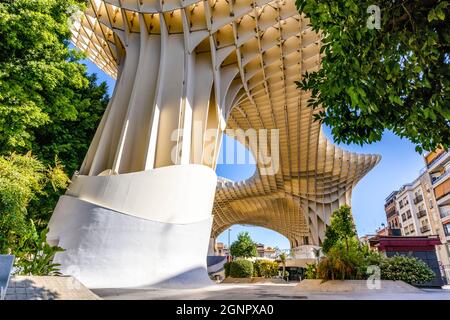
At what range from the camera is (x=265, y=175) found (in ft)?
155

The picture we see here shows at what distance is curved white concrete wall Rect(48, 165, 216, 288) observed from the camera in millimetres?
10242

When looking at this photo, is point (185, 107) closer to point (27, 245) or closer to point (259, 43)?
point (259, 43)

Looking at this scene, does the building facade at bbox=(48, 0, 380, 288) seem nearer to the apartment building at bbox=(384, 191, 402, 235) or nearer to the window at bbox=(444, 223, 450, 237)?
the window at bbox=(444, 223, 450, 237)

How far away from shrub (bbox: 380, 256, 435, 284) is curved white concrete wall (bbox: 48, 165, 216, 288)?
7596 millimetres

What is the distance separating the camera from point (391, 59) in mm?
4430

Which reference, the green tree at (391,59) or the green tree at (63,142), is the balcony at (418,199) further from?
the green tree at (391,59)

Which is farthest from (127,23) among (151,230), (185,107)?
(151,230)

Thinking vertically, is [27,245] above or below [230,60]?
below

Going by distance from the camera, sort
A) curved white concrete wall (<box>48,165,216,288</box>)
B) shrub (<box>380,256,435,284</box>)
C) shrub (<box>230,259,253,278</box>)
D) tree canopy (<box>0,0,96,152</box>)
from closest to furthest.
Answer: tree canopy (<box>0,0,96,152</box>)
curved white concrete wall (<box>48,165,216,288</box>)
shrub (<box>380,256,435,284</box>)
shrub (<box>230,259,253,278</box>)

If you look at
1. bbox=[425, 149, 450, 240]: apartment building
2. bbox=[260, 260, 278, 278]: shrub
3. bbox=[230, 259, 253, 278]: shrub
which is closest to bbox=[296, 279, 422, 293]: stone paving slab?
bbox=[230, 259, 253, 278]: shrub

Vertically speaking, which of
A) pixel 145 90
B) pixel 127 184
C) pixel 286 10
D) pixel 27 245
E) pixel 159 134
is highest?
pixel 286 10

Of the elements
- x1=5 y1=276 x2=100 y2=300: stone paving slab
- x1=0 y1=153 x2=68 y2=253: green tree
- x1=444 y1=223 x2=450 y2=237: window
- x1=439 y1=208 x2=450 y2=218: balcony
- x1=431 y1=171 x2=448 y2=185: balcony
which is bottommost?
x1=5 y1=276 x2=100 y2=300: stone paving slab

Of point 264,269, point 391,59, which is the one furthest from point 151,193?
point 264,269
